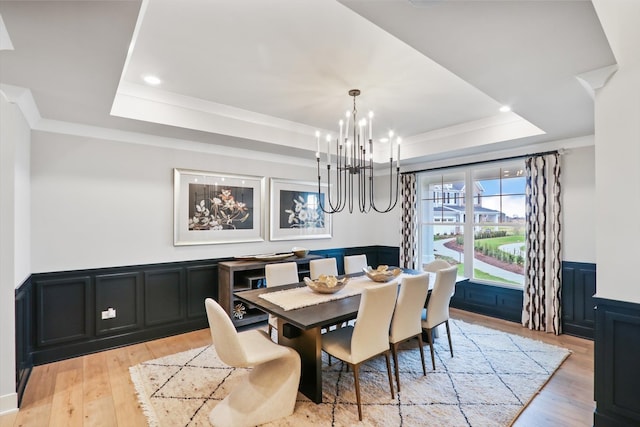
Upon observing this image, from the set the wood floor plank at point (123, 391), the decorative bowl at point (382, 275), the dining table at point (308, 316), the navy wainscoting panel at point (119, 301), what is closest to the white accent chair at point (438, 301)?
the decorative bowl at point (382, 275)

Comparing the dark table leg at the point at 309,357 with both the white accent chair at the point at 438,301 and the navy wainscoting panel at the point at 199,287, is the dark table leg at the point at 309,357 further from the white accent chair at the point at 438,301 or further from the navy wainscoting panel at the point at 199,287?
the navy wainscoting panel at the point at 199,287

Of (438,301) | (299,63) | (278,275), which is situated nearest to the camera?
(299,63)

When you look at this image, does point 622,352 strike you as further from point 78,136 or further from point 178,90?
point 78,136

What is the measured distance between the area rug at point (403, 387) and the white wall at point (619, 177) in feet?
3.84

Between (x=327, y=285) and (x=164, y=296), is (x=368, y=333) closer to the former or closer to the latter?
(x=327, y=285)

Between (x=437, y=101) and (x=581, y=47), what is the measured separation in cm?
162

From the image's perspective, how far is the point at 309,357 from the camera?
2.54 m

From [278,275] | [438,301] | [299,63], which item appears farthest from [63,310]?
[438,301]

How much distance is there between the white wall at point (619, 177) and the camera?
200cm

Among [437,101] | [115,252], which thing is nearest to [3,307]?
[115,252]

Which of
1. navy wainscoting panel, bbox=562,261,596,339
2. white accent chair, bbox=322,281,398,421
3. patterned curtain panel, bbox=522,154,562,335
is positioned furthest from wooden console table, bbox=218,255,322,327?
navy wainscoting panel, bbox=562,261,596,339

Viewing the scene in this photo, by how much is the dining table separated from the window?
2877 millimetres

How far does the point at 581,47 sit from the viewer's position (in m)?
1.90

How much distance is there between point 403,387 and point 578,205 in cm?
326
